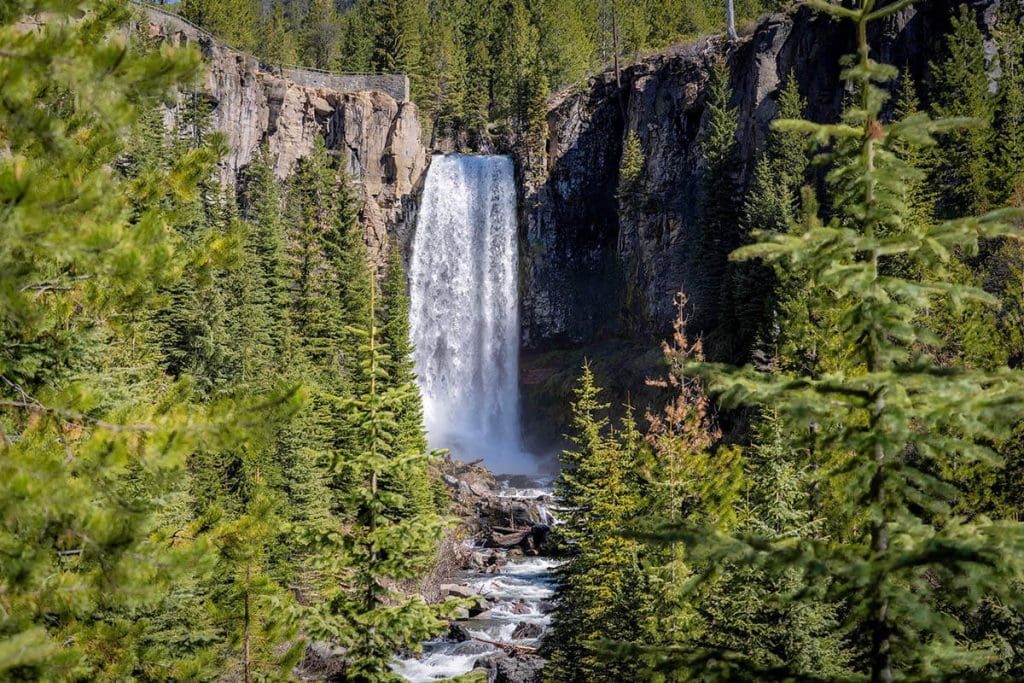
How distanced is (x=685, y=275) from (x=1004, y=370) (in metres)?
43.9

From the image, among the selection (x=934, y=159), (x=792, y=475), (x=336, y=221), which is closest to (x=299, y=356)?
(x=336, y=221)

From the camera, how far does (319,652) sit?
856 inches

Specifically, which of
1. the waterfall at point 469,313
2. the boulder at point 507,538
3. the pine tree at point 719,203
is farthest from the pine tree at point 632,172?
the boulder at point 507,538

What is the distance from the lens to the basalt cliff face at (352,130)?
186ft

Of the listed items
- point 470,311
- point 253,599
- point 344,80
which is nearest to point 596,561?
point 253,599

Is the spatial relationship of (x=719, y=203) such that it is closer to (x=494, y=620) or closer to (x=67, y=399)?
(x=494, y=620)

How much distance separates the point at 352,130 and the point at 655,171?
25.8 m

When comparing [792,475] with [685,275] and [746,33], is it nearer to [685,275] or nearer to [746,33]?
[685,275]

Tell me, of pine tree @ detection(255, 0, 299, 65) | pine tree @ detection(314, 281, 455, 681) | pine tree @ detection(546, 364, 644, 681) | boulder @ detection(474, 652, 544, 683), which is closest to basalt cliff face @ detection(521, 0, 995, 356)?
pine tree @ detection(546, 364, 644, 681)

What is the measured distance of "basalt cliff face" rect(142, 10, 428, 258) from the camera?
186 feet

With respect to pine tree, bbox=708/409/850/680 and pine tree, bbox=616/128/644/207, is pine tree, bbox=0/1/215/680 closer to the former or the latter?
pine tree, bbox=708/409/850/680

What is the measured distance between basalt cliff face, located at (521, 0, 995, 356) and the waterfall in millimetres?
2258

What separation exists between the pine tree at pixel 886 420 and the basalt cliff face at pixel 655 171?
111ft

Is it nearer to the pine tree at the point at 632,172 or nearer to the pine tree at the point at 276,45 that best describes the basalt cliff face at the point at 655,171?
the pine tree at the point at 632,172
